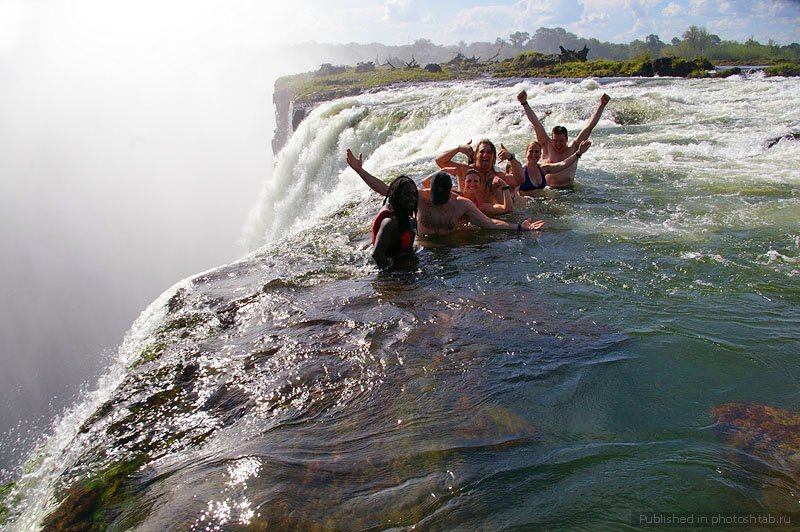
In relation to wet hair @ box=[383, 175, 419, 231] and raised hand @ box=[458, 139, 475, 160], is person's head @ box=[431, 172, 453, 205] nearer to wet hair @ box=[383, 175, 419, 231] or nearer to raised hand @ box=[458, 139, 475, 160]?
wet hair @ box=[383, 175, 419, 231]

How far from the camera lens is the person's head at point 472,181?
702cm

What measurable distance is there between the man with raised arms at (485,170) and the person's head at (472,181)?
0.08 meters

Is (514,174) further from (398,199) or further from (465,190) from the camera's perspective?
(398,199)

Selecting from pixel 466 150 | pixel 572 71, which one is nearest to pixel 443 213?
pixel 466 150

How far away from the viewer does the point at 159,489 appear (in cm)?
263

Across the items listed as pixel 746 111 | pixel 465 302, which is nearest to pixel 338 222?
pixel 465 302

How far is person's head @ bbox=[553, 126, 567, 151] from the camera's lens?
884 centimetres

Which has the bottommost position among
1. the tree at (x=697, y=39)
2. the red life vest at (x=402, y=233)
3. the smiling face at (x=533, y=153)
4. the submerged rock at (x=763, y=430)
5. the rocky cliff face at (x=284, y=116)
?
the submerged rock at (x=763, y=430)

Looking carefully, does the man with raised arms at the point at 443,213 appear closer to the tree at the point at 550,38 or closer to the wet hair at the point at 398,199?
the wet hair at the point at 398,199

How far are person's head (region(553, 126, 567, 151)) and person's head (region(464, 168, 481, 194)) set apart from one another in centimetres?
251

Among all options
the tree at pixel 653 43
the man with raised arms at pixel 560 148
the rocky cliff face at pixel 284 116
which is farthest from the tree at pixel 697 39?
the man with raised arms at pixel 560 148

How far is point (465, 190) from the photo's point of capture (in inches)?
285

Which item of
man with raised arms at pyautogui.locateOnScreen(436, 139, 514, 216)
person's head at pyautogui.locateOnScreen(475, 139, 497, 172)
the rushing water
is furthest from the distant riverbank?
the rushing water

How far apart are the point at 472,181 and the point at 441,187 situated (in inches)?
42.1
